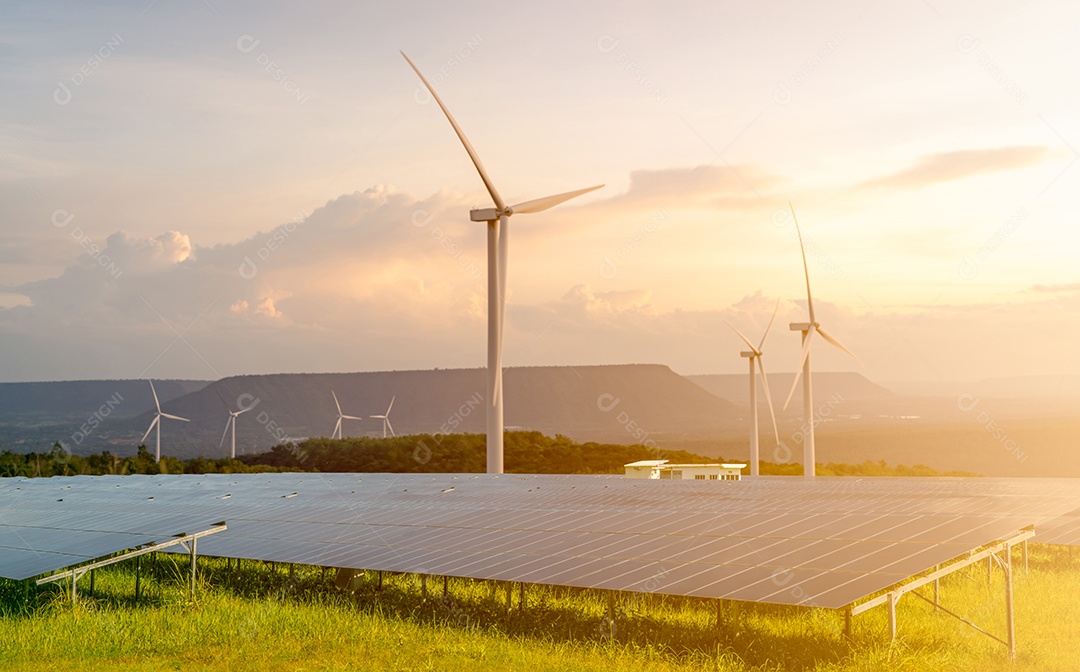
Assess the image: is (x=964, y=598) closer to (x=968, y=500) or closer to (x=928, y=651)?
(x=968, y=500)

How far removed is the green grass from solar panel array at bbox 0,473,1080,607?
169 cm

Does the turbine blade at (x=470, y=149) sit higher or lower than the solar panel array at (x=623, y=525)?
higher

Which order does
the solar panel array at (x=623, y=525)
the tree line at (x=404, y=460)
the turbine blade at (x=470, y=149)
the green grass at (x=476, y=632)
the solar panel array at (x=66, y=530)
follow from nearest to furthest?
1. the solar panel array at (x=623, y=525)
2. the green grass at (x=476, y=632)
3. the solar panel array at (x=66, y=530)
4. the turbine blade at (x=470, y=149)
5. the tree line at (x=404, y=460)

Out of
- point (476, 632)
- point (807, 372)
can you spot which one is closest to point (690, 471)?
point (807, 372)

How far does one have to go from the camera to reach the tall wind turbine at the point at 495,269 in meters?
54.2

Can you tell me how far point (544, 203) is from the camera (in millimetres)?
55375

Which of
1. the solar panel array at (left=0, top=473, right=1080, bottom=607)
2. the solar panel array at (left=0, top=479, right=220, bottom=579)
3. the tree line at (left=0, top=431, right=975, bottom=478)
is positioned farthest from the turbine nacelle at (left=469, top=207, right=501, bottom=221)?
the tree line at (left=0, top=431, right=975, bottom=478)

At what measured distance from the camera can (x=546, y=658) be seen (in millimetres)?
21953

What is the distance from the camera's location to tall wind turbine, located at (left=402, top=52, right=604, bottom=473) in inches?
2136

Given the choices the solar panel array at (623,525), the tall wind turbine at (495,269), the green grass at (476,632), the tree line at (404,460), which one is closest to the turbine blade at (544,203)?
the tall wind turbine at (495,269)

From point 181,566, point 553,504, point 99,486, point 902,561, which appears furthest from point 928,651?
point 99,486

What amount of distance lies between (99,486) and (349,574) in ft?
105

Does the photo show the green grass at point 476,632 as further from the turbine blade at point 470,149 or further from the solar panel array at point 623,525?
A: the turbine blade at point 470,149

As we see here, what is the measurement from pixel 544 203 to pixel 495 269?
4547 mm
